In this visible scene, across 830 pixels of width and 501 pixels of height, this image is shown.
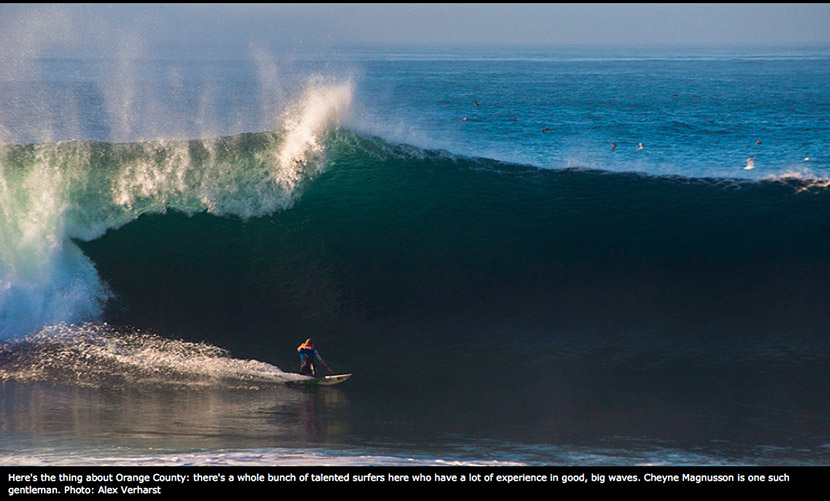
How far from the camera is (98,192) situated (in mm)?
11250

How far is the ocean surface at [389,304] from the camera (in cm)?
698

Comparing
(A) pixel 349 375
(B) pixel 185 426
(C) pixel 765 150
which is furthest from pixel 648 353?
(C) pixel 765 150

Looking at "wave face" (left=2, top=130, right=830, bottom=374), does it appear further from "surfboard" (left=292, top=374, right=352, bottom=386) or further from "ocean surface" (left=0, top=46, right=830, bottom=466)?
"surfboard" (left=292, top=374, right=352, bottom=386)

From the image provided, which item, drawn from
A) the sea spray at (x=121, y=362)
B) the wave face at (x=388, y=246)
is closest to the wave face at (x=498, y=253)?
the wave face at (x=388, y=246)

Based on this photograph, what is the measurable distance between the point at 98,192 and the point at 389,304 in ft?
18.1

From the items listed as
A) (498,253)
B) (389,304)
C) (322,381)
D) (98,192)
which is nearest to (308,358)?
(322,381)

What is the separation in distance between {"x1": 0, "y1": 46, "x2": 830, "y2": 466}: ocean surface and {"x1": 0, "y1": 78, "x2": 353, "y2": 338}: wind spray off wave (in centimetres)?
4

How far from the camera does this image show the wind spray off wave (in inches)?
395

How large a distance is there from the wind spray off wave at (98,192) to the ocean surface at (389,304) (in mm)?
38

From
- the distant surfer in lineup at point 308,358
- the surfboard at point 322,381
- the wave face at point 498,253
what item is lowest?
the surfboard at point 322,381

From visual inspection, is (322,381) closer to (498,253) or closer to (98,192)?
(498,253)

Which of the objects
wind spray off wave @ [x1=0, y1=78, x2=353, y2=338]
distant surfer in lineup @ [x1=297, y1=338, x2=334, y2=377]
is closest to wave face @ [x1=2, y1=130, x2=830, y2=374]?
wind spray off wave @ [x1=0, y1=78, x2=353, y2=338]

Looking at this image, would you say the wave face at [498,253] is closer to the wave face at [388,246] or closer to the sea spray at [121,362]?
the wave face at [388,246]
